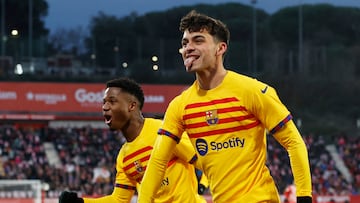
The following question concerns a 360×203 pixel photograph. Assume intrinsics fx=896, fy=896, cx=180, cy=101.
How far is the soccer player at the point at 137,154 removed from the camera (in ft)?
24.3

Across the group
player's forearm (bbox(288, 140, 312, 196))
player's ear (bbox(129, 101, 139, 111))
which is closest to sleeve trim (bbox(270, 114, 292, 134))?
player's forearm (bbox(288, 140, 312, 196))

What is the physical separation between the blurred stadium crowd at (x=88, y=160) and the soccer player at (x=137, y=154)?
20091mm

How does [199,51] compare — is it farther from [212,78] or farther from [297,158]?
[297,158]

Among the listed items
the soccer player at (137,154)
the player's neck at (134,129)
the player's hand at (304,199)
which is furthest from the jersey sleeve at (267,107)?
the player's neck at (134,129)

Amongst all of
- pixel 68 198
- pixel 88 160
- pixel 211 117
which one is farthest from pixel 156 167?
pixel 88 160

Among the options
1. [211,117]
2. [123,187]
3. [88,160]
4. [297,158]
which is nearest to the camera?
[297,158]

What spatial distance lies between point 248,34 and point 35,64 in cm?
1206

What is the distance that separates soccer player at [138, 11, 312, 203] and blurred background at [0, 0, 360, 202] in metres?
27.6

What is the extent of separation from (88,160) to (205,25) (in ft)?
92.7

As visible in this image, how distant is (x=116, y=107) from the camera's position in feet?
24.1

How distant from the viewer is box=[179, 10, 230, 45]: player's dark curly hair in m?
5.85

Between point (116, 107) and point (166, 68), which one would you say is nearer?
point (116, 107)

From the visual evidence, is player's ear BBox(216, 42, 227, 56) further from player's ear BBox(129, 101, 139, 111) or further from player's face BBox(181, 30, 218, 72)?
player's ear BBox(129, 101, 139, 111)

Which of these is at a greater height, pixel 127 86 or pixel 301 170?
pixel 127 86
